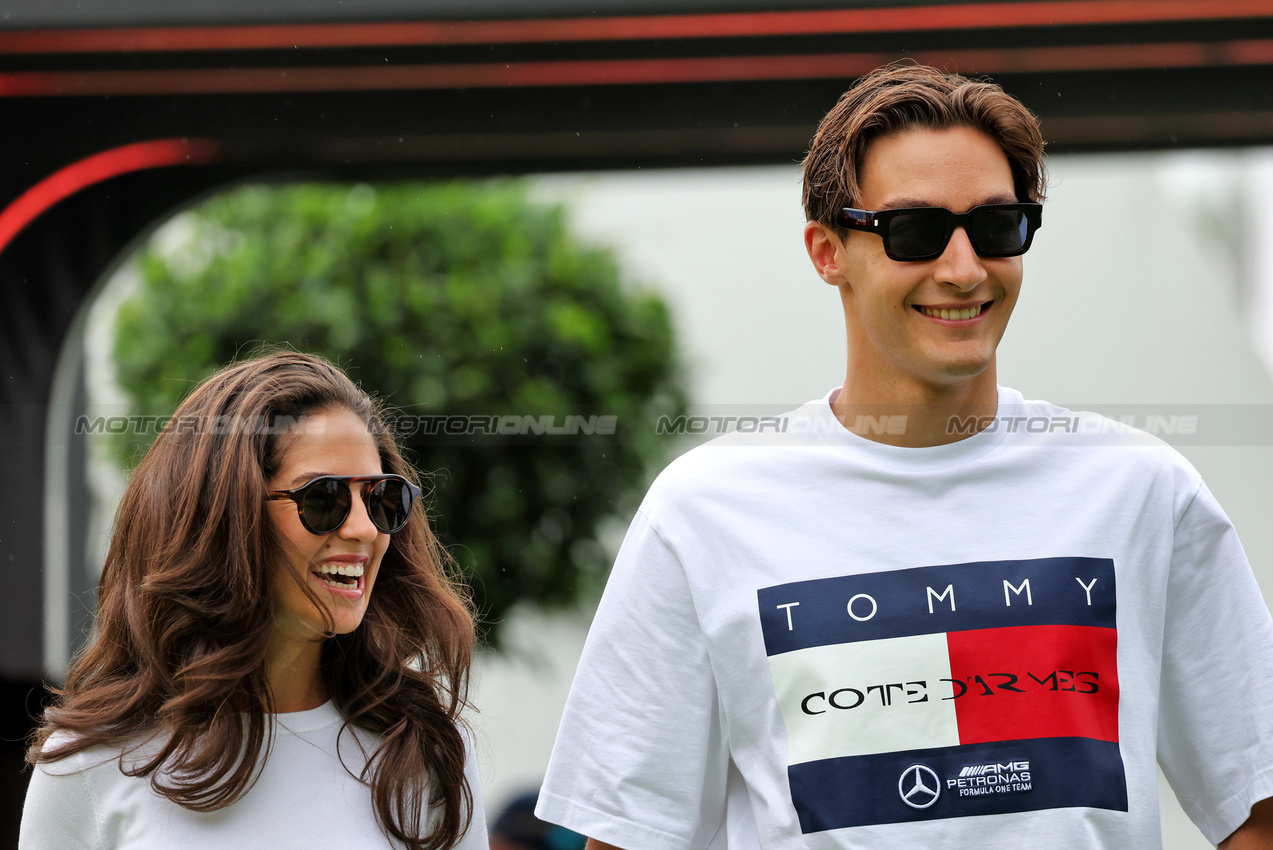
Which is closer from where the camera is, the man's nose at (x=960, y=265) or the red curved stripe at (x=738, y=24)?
the man's nose at (x=960, y=265)

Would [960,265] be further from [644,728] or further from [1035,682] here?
[644,728]

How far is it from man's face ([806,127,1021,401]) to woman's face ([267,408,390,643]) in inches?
24.5

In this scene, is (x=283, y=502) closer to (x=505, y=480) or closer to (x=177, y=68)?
(x=177, y=68)

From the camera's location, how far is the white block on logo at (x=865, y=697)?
3.50ft

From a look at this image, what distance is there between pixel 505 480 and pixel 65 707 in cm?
152

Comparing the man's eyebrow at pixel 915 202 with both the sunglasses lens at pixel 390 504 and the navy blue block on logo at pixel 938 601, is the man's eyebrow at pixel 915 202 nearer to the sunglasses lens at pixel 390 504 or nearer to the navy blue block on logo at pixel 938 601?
the navy blue block on logo at pixel 938 601

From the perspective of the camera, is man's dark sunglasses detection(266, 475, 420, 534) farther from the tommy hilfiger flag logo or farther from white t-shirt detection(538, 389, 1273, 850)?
the tommy hilfiger flag logo

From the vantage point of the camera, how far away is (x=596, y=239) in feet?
8.51

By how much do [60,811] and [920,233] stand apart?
3.71 ft

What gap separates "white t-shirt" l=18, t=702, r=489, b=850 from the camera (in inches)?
41.9

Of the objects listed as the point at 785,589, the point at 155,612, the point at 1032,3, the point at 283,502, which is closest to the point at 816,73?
the point at 1032,3

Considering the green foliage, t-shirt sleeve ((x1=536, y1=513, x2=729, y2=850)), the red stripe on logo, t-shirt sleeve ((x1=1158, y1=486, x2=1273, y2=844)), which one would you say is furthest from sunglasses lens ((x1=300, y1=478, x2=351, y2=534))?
the green foliage

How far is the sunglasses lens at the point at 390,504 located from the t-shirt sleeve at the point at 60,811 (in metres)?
0.41

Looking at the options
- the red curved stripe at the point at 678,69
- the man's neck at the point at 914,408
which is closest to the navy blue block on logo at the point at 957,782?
the man's neck at the point at 914,408
